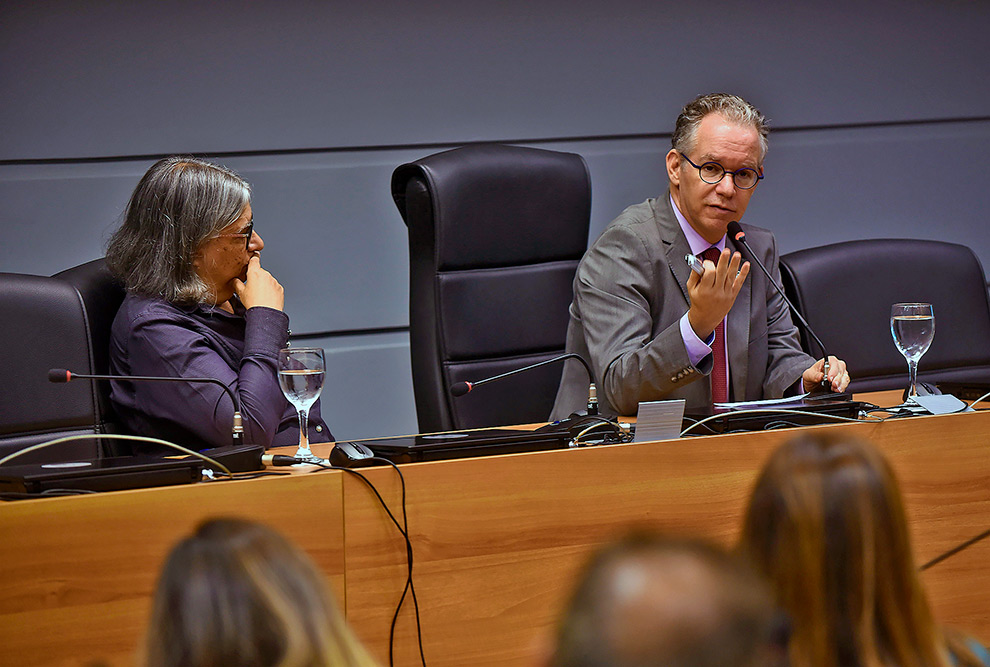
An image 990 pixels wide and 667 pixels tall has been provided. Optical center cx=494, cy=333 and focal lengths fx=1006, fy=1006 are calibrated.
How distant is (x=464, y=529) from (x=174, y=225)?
110cm

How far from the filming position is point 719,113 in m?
2.30

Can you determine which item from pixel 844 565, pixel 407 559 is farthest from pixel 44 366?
pixel 844 565

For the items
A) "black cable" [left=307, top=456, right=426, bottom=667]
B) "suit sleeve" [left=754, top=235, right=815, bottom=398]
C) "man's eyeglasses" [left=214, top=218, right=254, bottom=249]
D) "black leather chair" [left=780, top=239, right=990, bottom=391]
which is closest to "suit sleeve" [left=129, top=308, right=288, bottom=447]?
"man's eyeglasses" [left=214, top=218, right=254, bottom=249]

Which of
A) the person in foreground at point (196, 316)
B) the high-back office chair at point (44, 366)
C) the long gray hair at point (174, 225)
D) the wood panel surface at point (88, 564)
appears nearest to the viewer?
the wood panel surface at point (88, 564)

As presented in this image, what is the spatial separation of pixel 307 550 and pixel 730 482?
67 centimetres

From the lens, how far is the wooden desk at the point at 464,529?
→ 4.15 feet

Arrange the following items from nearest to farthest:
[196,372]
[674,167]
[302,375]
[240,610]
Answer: [240,610]
[302,375]
[196,372]
[674,167]

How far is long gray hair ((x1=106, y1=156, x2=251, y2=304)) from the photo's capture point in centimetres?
212

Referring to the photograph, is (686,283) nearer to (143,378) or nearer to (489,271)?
(489,271)

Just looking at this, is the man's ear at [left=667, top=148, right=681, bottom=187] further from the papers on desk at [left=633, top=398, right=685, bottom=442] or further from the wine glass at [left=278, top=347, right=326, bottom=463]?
the wine glass at [left=278, top=347, right=326, bottom=463]

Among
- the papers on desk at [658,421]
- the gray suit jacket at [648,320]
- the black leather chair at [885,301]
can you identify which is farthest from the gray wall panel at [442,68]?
the papers on desk at [658,421]

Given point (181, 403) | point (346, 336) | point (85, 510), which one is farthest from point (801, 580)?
point (346, 336)

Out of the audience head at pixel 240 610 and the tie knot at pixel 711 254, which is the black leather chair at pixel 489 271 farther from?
the audience head at pixel 240 610

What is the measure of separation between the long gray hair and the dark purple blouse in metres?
0.04
